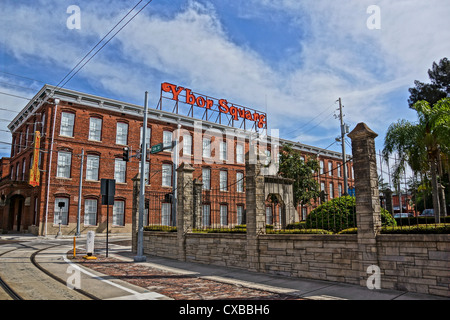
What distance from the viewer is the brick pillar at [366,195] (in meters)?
7.26

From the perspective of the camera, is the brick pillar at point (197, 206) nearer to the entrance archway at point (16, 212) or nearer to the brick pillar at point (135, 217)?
the brick pillar at point (135, 217)

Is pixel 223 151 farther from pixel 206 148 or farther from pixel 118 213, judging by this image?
pixel 118 213

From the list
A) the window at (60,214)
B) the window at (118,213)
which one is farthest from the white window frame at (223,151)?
the window at (60,214)

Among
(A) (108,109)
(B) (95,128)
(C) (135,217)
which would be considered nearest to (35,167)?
(B) (95,128)

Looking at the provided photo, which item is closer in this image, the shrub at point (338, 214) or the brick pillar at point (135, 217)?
the shrub at point (338, 214)

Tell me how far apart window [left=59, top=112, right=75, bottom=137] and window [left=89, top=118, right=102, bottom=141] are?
1642 millimetres

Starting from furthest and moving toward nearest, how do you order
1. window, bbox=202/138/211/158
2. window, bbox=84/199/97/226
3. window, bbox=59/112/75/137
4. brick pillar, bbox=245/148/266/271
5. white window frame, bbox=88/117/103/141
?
window, bbox=202/138/211/158 → white window frame, bbox=88/117/103/141 → window, bbox=84/199/97/226 → window, bbox=59/112/75/137 → brick pillar, bbox=245/148/266/271

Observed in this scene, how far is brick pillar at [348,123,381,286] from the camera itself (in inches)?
286

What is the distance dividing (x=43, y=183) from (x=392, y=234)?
28.1 m

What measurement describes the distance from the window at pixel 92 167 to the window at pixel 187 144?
923 cm

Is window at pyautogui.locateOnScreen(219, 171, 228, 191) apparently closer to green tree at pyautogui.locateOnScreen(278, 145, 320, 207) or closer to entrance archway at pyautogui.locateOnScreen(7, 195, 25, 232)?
green tree at pyautogui.locateOnScreen(278, 145, 320, 207)

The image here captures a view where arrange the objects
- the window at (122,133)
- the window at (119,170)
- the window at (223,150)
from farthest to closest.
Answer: the window at (223,150) → the window at (122,133) → the window at (119,170)

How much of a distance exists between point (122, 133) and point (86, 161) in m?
4.50

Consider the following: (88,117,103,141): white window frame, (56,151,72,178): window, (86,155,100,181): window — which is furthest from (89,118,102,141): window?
(56,151,72,178): window
